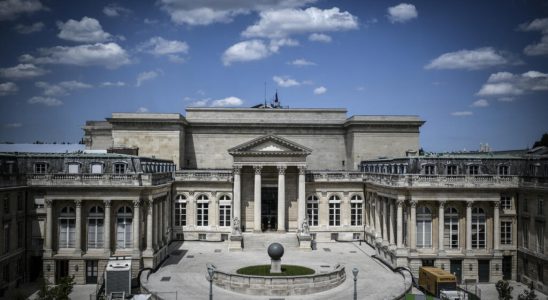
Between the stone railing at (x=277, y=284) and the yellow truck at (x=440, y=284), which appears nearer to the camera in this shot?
the yellow truck at (x=440, y=284)

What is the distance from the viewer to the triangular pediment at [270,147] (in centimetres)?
5975

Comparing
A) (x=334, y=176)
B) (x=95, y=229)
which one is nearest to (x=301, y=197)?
(x=334, y=176)

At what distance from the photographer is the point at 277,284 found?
39.8m

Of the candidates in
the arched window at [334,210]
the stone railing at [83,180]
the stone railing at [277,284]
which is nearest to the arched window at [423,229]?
the stone railing at [277,284]

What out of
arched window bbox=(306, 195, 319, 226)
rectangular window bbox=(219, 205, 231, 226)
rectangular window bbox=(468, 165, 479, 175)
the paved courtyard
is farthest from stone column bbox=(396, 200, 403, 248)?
rectangular window bbox=(219, 205, 231, 226)

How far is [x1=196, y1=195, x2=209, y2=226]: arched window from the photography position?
62.9 metres

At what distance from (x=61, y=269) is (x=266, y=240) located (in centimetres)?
2132

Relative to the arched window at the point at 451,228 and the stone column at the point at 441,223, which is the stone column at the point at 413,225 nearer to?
the stone column at the point at 441,223

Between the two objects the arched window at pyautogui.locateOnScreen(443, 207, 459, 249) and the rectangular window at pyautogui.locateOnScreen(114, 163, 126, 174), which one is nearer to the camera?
the rectangular window at pyautogui.locateOnScreen(114, 163, 126, 174)

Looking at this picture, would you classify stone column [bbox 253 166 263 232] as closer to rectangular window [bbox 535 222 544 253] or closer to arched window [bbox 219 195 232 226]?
arched window [bbox 219 195 232 226]

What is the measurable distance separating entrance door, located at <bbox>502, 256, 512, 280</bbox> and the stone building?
91 mm

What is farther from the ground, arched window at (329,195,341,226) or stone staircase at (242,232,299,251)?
arched window at (329,195,341,226)

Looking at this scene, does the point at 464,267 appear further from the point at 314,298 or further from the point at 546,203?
the point at 314,298

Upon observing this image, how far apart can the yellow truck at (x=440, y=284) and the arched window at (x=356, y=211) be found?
68.2 ft
